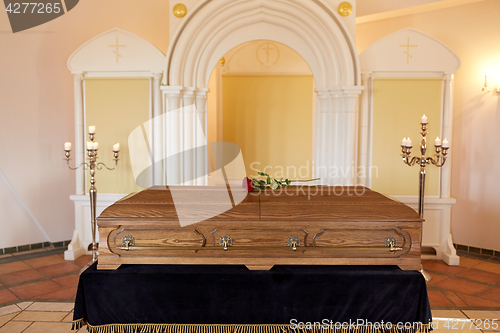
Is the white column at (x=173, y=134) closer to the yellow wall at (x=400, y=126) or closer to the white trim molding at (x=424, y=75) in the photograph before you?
the white trim molding at (x=424, y=75)

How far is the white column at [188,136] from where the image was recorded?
15.0ft

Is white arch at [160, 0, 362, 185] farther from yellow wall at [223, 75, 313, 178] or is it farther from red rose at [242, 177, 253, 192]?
yellow wall at [223, 75, 313, 178]

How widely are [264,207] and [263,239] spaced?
9.5 inches

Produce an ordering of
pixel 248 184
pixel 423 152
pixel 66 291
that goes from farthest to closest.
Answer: pixel 423 152 → pixel 66 291 → pixel 248 184

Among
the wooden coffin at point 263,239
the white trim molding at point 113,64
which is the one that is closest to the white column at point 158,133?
the white trim molding at point 113,64

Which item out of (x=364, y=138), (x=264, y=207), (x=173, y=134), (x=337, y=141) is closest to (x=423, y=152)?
(x=364, y=138)

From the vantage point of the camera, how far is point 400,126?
4.65 m

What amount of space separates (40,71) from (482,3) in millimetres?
5732

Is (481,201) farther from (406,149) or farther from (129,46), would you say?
(129,46)

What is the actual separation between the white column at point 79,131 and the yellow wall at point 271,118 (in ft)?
9.92

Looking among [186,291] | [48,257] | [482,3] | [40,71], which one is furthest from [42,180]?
[482,3]

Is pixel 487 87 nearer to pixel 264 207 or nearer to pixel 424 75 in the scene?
pixel 424 75

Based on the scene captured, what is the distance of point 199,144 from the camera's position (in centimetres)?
471

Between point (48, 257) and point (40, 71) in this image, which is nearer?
point (48, 257)
